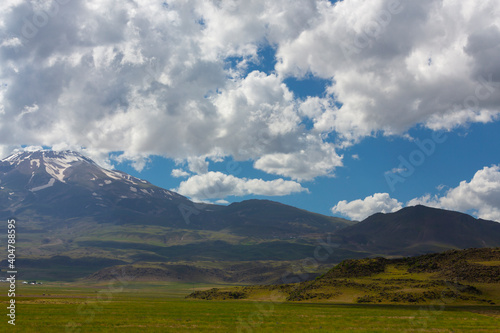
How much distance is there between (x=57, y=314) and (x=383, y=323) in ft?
168

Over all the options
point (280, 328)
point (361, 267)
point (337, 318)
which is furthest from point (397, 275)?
point (280, 328)

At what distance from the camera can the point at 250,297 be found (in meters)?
130

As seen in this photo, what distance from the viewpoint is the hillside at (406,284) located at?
309 ft

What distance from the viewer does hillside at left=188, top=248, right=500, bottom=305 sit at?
94.3m

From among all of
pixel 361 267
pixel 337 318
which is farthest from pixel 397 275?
pixel 337 318

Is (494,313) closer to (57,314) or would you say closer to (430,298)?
(430,298)

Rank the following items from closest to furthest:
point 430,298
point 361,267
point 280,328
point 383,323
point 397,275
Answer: point 280,328, point 383,323, point 430,298, point 397,275, point 361,267

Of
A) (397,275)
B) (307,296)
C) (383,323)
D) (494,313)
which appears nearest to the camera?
(383,323)

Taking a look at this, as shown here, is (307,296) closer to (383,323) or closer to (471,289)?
(471,289)

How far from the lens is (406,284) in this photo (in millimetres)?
108375

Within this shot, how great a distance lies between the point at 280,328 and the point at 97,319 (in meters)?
27.3

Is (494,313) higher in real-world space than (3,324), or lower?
lower

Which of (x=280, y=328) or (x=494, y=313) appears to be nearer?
(x=280, y=328)

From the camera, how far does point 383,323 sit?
5656cm
